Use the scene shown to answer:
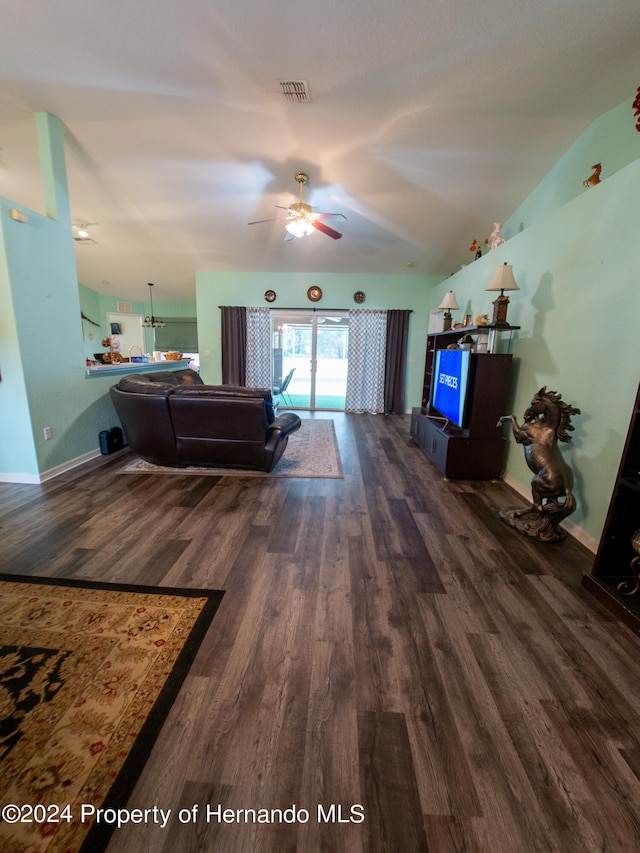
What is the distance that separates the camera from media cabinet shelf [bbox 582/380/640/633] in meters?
1.58

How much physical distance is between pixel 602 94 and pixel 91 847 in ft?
15.8

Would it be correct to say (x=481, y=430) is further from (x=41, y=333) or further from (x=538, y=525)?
(x=41, y=333)

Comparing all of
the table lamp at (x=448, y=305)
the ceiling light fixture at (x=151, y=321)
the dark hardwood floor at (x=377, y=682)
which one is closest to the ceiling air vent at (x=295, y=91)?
the table lamp at (x=448, y=305)

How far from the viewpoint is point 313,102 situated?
2705 mm

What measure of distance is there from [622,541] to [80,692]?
2.52 m

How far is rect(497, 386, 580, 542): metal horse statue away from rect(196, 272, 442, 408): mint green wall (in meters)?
4.27

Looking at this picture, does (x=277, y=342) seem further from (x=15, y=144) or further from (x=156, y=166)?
(x=15, y=144)

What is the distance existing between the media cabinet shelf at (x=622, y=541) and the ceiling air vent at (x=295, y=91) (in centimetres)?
307

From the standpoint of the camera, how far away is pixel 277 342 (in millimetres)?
6613

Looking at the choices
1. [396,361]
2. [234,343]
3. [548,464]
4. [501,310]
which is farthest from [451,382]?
[234,343]

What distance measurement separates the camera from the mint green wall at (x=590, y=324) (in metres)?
1.97

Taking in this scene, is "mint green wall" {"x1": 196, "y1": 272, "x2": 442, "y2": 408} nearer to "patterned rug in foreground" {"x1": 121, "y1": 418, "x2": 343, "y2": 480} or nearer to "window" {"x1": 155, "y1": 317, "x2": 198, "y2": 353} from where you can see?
"window" {"x1": 155, "y1": 317, "x2": 198, "y2": 353}

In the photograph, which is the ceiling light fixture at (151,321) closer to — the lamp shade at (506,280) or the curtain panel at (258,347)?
the curtain panel at (258,347)

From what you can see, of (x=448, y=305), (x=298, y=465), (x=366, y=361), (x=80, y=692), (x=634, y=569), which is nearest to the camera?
(x=80, y=692)
